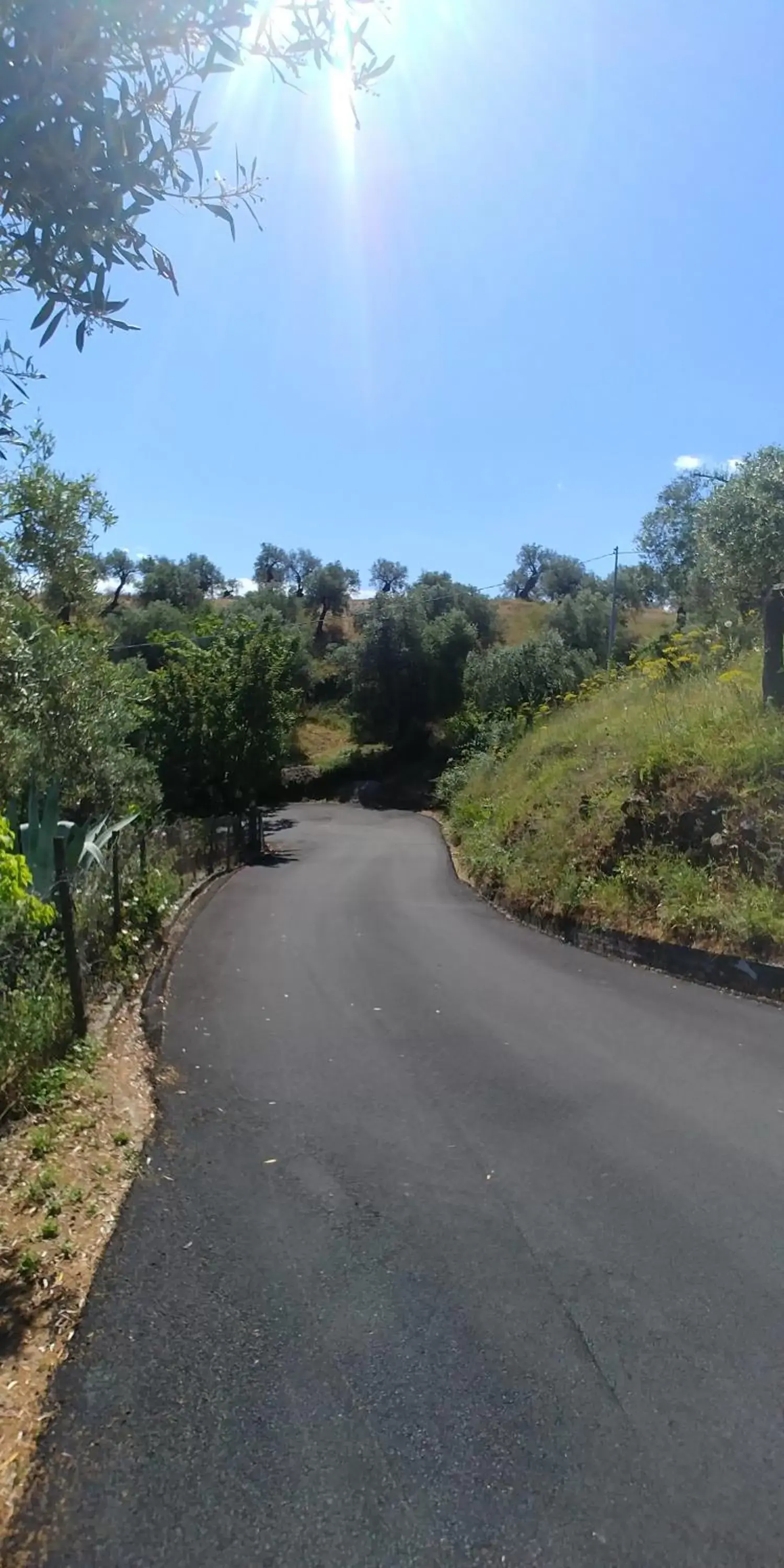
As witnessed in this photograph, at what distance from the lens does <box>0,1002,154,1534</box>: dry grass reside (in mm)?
3236

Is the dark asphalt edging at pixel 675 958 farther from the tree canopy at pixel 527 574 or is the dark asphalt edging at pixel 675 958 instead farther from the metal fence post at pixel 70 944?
the tree canopy at pixel 527 574

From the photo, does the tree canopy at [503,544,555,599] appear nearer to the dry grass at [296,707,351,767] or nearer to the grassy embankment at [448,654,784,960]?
the dry grass at [296,707,351,767]

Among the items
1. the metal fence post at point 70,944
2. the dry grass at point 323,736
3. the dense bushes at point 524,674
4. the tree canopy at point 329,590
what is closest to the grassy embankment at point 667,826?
the metal fence post at point 70,944

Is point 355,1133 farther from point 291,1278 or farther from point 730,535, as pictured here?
point 730,535

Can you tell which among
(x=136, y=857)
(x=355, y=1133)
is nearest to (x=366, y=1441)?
(x=355, y=1133)

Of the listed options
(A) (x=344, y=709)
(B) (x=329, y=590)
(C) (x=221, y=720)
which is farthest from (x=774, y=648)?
(B) (x=329, y=590)

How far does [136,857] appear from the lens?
40.8 ft

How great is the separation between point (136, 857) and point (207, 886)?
24.3ft

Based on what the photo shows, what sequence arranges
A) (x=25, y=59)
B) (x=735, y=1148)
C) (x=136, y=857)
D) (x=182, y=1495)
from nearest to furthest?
(x=182, y=1495), (x=25, y=59), (x=735, y=1148), (x=136, y=857)

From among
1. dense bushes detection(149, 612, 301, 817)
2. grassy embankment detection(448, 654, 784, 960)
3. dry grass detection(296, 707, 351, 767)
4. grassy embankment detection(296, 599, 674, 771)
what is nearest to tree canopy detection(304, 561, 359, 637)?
grassy embankment detection(296, 599, 674, 771)

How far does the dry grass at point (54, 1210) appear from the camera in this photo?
324 cm

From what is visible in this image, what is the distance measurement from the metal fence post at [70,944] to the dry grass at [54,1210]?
0.25m

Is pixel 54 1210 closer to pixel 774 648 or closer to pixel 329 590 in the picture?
pixel 774 648

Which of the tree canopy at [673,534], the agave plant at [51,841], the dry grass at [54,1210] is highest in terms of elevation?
the tree canopy at [673,534]
